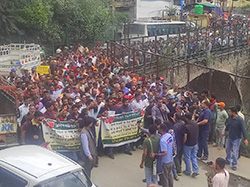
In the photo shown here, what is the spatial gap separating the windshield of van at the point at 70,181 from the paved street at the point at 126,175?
2087mm

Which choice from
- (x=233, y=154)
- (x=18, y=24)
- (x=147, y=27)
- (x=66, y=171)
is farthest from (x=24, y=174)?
(x=147, y=27)

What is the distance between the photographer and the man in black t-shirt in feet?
23.8

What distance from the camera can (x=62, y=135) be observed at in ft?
25.3

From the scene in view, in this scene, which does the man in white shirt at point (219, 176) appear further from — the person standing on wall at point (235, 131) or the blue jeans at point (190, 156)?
the person standing on wall at point (235, 131)

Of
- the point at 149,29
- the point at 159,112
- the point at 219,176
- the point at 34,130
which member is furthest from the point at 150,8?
the point at 219,176

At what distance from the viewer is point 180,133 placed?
737 centimetres

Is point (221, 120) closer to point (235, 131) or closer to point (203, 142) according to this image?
point (203, 142)

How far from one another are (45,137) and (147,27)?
16.9 metres

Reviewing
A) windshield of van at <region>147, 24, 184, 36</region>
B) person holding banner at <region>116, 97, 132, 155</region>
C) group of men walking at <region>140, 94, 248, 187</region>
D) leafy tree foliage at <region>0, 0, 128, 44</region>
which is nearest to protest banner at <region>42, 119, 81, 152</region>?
person holding banner at <region>116, 97, 132, 155</region>

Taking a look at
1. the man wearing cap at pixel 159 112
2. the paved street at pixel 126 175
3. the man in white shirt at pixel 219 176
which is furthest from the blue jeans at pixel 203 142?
the man in white shirt at pixel 219 176

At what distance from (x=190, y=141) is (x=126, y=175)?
5.61ft

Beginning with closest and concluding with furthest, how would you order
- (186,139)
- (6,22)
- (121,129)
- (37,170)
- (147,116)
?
(37,170) → (186,139) → (121,129) → (147,116) → (6,22)

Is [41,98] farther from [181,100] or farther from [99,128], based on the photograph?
[181,100]

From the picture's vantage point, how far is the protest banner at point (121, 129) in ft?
27.7
